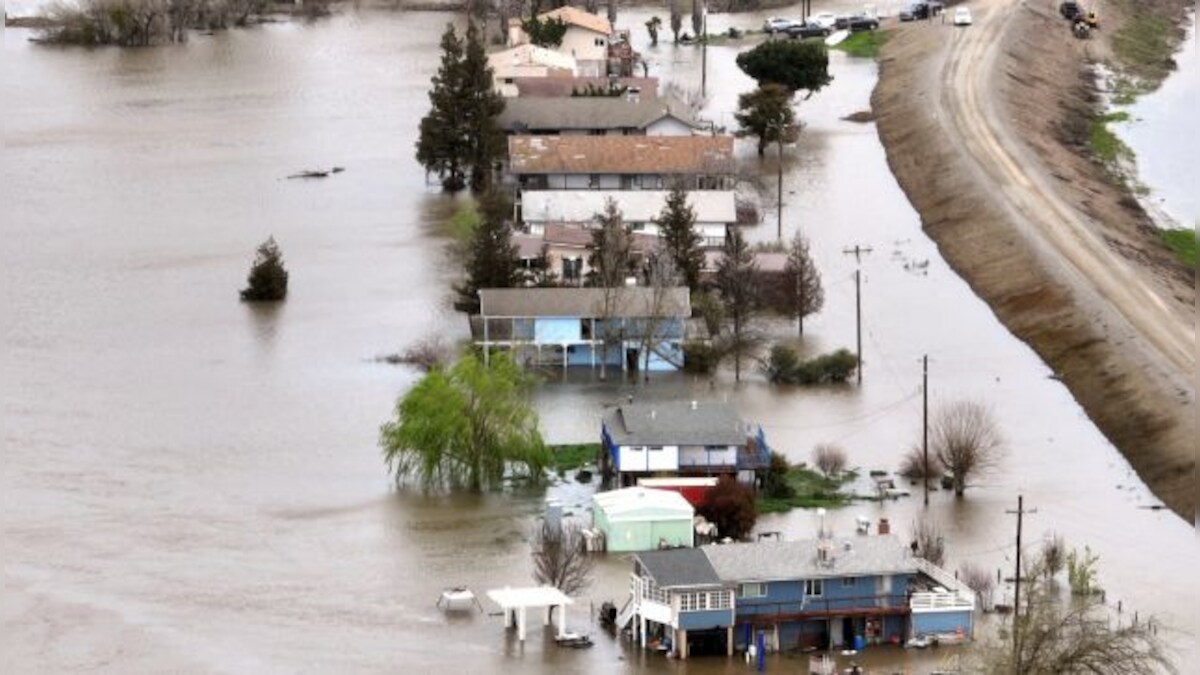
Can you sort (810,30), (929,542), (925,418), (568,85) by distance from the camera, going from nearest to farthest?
(929,542), (925,418), (568,85), (810,30)

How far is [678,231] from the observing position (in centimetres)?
5178

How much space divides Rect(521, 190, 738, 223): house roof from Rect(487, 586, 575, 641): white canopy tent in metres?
21.6

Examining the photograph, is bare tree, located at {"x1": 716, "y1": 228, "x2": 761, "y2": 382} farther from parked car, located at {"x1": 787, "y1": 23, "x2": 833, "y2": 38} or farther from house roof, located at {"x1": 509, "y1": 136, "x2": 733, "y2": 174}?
parked car, located at {"x1": 787, "y1": 23, "x2": 833, "y2": 38}

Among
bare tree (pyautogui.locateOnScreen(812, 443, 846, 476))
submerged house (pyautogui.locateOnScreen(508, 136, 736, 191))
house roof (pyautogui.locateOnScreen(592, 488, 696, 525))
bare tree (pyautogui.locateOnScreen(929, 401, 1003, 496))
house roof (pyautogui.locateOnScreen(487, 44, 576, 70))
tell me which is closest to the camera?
house roof (pyautogui.locateOnScreen(592, 488, 696, 525))

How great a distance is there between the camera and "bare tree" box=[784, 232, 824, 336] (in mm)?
49953

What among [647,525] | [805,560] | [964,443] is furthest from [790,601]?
[964,443]

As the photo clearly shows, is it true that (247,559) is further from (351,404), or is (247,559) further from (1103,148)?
(1103,148)

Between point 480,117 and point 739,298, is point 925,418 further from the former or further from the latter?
point 480,117

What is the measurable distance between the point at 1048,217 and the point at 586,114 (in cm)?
1347

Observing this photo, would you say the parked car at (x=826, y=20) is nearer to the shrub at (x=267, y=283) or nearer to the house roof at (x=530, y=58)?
the house roof at (x=530, y=58)

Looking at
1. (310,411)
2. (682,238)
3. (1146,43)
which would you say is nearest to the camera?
(310,411)

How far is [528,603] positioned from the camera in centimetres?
3328

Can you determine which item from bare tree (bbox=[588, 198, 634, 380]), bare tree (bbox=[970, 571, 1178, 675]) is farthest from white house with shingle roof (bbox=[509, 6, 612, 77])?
bare tree (bbox=[970, 571, 1178, 675])

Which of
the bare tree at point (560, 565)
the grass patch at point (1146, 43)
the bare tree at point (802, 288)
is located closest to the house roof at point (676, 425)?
the bare tree at point (560, 565)
